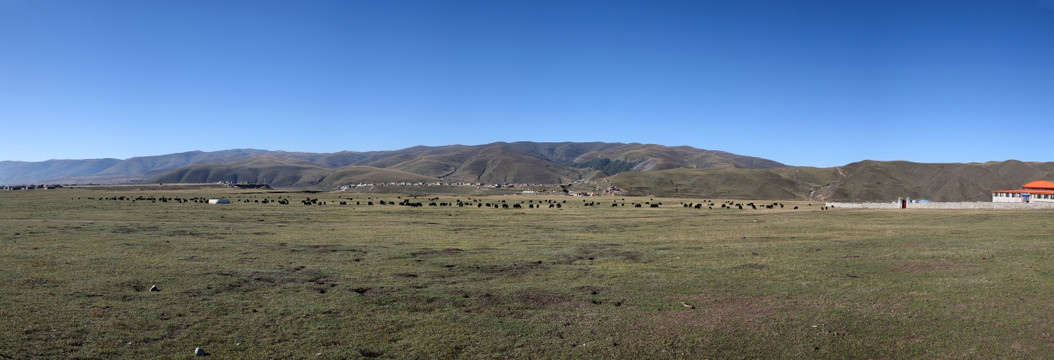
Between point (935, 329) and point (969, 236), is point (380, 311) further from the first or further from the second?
point (969, 236)

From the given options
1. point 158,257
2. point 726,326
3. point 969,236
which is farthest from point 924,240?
point 158,257

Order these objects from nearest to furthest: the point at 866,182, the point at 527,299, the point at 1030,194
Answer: the point at 527,299 < the point at 1030,194 < the point at 866,182

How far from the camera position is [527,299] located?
16.9m

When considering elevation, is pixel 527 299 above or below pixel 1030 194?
below

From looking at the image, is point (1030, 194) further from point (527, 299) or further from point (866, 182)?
point (866, 182)

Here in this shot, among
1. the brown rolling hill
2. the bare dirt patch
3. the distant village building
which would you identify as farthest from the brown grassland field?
the brown rolling hill

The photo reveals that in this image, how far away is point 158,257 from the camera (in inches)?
966

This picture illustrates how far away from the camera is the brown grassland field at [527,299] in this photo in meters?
12.2

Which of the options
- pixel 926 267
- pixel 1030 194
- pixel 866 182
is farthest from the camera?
pixel 866 182

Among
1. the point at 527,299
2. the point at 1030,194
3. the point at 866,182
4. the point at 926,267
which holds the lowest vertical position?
the point at 527,299

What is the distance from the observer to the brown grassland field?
40.1 feet

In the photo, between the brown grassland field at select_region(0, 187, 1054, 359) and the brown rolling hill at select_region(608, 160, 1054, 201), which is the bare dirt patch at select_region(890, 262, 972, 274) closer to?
the brown grassland field at select_region(0, 187, 1054, 359)

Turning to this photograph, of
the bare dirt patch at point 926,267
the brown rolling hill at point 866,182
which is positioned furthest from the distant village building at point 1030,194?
the bare dirt patch at point 926,267

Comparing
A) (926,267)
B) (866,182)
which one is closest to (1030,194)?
(926,267)
